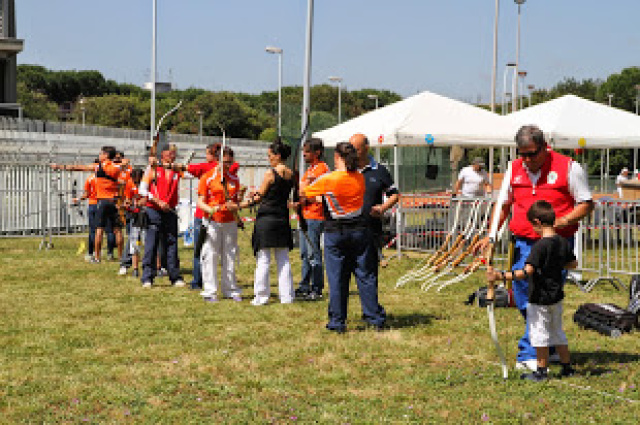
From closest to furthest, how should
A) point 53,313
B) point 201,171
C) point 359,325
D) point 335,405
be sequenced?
point 335,405 → point 359,325 → point 53,313 → point 201,171

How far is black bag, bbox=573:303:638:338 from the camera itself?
8.44 metres

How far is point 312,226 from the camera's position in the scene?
10.4 metres

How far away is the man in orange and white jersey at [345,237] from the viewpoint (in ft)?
27.0

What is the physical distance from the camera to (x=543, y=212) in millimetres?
6418

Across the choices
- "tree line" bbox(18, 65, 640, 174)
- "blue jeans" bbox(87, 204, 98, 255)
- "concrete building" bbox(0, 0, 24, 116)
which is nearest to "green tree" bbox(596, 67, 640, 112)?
"tree line" bbox(18, 65, 640, 174)

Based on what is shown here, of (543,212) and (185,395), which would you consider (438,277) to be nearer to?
(543,212)

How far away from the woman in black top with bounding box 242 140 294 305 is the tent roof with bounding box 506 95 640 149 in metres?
8.95

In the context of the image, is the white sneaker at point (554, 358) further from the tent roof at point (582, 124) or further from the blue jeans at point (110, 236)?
the tent roof at point (582, 124)

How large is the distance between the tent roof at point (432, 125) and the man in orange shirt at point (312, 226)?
217 inches

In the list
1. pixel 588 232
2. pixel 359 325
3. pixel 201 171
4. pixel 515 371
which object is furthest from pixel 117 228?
pixel 515 371

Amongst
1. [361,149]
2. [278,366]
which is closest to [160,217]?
[361,149]

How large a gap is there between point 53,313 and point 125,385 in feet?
11.7

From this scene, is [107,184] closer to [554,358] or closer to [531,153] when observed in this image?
[554,358]

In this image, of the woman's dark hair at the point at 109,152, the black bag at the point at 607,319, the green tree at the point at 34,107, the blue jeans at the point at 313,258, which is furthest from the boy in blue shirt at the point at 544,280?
the green tree at the point at 34,107
